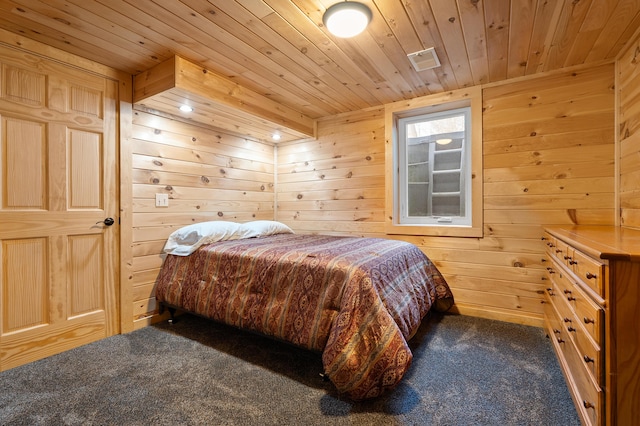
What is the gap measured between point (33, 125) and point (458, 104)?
11.2 ft

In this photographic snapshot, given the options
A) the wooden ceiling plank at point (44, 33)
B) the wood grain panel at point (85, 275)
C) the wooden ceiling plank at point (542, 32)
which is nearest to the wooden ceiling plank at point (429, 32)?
the wooden ceiling plank at point (542, 32)

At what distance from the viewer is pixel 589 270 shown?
3.82 ft

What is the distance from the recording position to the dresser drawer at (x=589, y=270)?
1.05m

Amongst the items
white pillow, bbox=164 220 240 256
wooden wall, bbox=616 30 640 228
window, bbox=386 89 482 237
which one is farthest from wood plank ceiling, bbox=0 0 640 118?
white pillow, bbox=164 220 240 256

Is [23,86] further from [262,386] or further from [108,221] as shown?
[262,386]

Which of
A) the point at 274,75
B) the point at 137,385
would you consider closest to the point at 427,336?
the point at 137,385

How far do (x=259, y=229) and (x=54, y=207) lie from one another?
5.18ft

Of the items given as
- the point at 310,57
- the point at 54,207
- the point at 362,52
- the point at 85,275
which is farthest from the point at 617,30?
the point at 85,275

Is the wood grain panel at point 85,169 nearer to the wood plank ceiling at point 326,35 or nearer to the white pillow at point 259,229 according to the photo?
the wood plank ceiling at point 326,35

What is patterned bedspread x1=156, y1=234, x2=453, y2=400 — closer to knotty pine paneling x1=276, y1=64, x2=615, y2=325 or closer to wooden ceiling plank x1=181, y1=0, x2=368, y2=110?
knotty pine paneling x1=276, y1=64, x2=615, y2=325

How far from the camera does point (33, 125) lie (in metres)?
1.98

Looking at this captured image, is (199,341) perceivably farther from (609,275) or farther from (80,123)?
(609,275)

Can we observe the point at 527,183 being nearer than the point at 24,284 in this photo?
No

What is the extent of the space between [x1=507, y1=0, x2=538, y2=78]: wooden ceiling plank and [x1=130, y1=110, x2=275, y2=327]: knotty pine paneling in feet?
8.80
